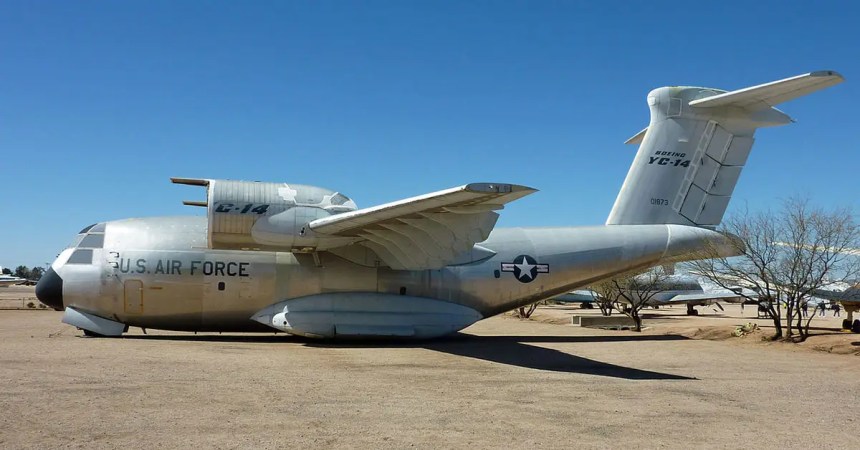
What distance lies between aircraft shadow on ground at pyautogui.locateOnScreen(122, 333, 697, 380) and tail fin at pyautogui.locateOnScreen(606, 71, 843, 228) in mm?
4015

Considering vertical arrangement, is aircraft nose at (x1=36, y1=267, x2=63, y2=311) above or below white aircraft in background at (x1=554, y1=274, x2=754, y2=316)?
above

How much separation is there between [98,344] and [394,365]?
6479 mm

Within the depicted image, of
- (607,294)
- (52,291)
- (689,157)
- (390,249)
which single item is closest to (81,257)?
(52,291)

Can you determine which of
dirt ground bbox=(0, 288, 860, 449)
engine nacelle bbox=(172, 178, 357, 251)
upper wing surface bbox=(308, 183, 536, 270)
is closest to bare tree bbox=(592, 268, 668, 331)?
dirt ground bbox=(0, 288, 860, 449)

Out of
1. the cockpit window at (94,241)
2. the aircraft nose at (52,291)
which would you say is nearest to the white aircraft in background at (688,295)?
the cockpit window at (94,241)

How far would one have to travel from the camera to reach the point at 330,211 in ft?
48.7

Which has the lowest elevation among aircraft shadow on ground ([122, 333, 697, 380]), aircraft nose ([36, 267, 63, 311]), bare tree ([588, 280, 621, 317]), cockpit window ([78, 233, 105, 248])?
aircraft shadow on ground ([122, 333, 697, 380])

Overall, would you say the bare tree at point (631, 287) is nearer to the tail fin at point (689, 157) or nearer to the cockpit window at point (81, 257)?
the tail fin at point (689, 157)

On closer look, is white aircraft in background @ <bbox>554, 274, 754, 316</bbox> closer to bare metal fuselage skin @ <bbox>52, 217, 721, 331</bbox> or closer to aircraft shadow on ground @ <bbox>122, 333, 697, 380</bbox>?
aircraft shadow on ground @ <bbox>122, 333, 697, 380</bbox>

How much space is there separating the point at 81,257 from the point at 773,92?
56.3 feet

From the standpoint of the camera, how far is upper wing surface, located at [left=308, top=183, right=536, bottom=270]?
12406 millimetres

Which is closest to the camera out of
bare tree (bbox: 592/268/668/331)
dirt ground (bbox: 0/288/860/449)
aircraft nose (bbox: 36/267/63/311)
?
dirt ground (bbox: 0/288/860/449)

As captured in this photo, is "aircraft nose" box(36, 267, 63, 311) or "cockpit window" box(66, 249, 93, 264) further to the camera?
"cockpit window" box(66, 249, 93, 264)

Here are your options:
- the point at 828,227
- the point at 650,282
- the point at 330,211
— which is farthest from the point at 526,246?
the point at 650,282
